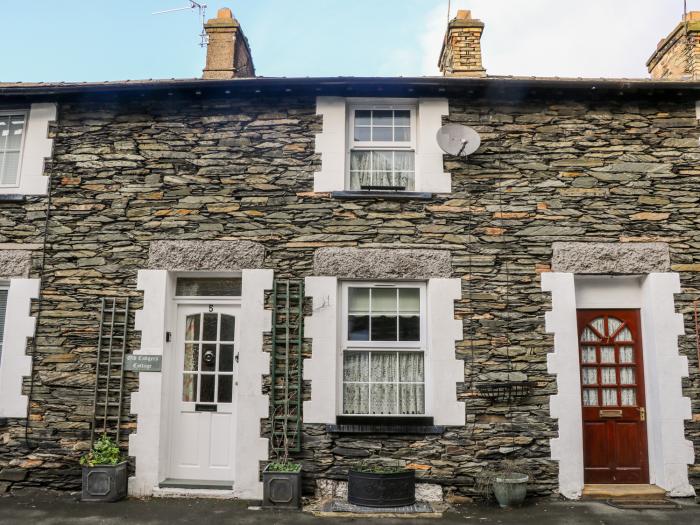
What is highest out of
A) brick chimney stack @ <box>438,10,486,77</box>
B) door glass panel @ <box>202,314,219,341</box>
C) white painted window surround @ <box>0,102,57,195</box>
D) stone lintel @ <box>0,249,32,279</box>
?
brick chimney stack @ <box>438,10,486,77</box>

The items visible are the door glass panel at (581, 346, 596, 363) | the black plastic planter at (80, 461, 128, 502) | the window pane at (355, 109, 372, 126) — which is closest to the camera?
the black plastic planter at (80, 461, 128, 502)

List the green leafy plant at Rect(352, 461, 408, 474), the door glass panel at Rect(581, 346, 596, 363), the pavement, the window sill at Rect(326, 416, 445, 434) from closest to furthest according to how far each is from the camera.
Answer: the pavement
the green leafy plant at Rect(352, 461, 408, 474)
the window sill at Rect(326, 416, 445, 434)
the door glass panel at Rect(581, 346, 596, 363)

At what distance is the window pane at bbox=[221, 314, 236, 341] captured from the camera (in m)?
7.16

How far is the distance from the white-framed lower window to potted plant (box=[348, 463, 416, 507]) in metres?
0.76

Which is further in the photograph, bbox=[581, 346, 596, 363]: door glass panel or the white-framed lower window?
bbox=[581, 346, 596, 363]: door glass panel

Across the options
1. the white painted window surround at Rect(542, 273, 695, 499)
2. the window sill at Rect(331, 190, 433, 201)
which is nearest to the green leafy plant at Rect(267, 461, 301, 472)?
the white painted window surround at Rect(542, 273, 695, 499)

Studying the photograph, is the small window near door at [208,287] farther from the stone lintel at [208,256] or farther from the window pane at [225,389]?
the window pane at [225,389]

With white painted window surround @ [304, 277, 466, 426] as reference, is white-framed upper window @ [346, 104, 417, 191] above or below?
above

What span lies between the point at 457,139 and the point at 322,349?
2.98m

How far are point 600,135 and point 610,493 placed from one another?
4198 mm

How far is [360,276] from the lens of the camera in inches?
272

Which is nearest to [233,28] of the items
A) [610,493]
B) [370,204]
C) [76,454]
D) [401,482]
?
[370,204]

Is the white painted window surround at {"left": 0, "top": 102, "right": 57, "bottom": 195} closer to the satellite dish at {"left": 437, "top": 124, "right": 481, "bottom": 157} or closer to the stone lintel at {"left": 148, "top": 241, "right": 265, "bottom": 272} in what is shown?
the stone lintel at {"left": 148, "top": 241, "right": 265, "bottom": 272}

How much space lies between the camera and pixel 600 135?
23.6 ft
